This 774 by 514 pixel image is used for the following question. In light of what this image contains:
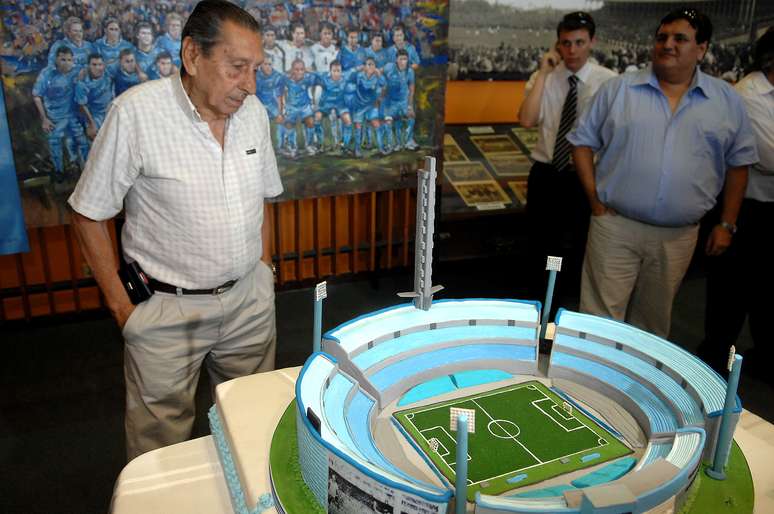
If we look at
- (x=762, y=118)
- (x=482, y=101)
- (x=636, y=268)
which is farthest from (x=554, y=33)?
(x=636, y=268)

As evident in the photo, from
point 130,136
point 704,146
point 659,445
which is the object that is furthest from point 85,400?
point 704,146

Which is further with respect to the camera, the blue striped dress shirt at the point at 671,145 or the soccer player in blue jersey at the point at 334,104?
the soccer player in blue jersey at the point at 334,104

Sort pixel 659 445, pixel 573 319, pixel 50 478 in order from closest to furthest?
pixel 659 445
pixel 573 319
pixel 50 478

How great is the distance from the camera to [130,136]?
6.71ft

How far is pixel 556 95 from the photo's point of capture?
4289 mm

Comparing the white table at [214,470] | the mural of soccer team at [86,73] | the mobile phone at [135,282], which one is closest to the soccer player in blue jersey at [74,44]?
the mural of soccer team at [86,73]

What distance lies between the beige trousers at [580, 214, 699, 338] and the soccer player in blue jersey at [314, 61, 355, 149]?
5.41 feet

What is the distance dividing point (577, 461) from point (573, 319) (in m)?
0.46

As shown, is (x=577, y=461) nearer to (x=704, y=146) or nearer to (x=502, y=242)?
(x=704, y=146)

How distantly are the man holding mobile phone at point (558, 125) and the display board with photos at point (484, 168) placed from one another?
22.9 inches

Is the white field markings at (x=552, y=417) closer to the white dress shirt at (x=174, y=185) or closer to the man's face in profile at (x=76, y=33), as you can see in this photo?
the white dress shirt at (x=174, y=185)

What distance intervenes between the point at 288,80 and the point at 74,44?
3.68 ft

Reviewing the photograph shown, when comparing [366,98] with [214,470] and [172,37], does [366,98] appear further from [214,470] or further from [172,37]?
[214,470]

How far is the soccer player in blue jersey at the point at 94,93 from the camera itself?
338cm
